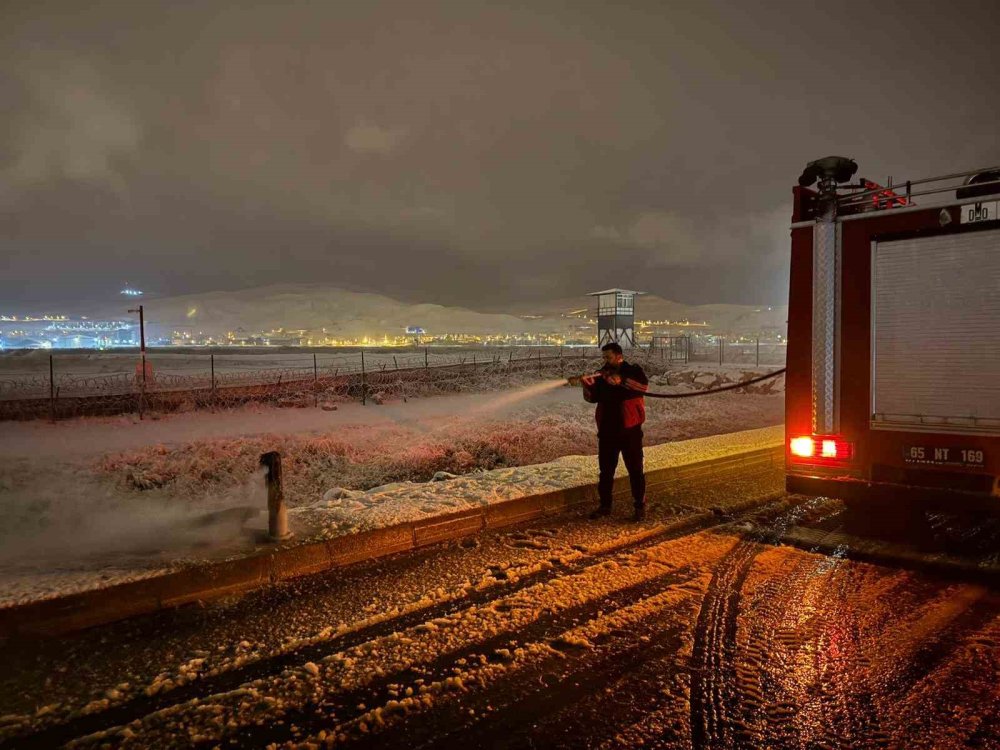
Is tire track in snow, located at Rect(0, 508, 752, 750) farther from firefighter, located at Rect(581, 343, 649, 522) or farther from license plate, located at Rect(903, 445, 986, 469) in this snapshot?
license plate, located at Rect(903, 445, 986, 469)

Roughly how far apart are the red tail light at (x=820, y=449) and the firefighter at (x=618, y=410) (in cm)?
151

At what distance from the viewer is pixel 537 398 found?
22.3 meters

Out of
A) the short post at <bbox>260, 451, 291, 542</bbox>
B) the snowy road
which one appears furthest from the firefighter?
the short post at <bbox>260, 451, 291, 542</bbox>

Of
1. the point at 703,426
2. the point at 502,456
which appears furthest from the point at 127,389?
the point at 703,426

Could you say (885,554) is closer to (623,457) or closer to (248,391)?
(623,457)

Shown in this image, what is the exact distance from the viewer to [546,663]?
370cm

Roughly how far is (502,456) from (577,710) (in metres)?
9.42

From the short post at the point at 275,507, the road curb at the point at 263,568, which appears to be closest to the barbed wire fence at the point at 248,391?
the short post at the point at 275,507

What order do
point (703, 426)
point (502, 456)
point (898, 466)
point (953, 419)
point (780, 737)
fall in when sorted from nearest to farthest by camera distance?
point (780, 737), point (953, 419), point (898, 466), point (502, 456), point (703, 426)

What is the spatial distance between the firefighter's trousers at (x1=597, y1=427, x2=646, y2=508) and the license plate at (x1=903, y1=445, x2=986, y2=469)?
2.43 meters

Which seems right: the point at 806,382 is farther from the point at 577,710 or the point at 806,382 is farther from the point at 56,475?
the point at 56,475

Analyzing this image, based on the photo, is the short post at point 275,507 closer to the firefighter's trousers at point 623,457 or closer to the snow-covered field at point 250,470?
the snow-covered field at point 250,470

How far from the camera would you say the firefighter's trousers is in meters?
6.73

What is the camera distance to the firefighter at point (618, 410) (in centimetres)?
662
